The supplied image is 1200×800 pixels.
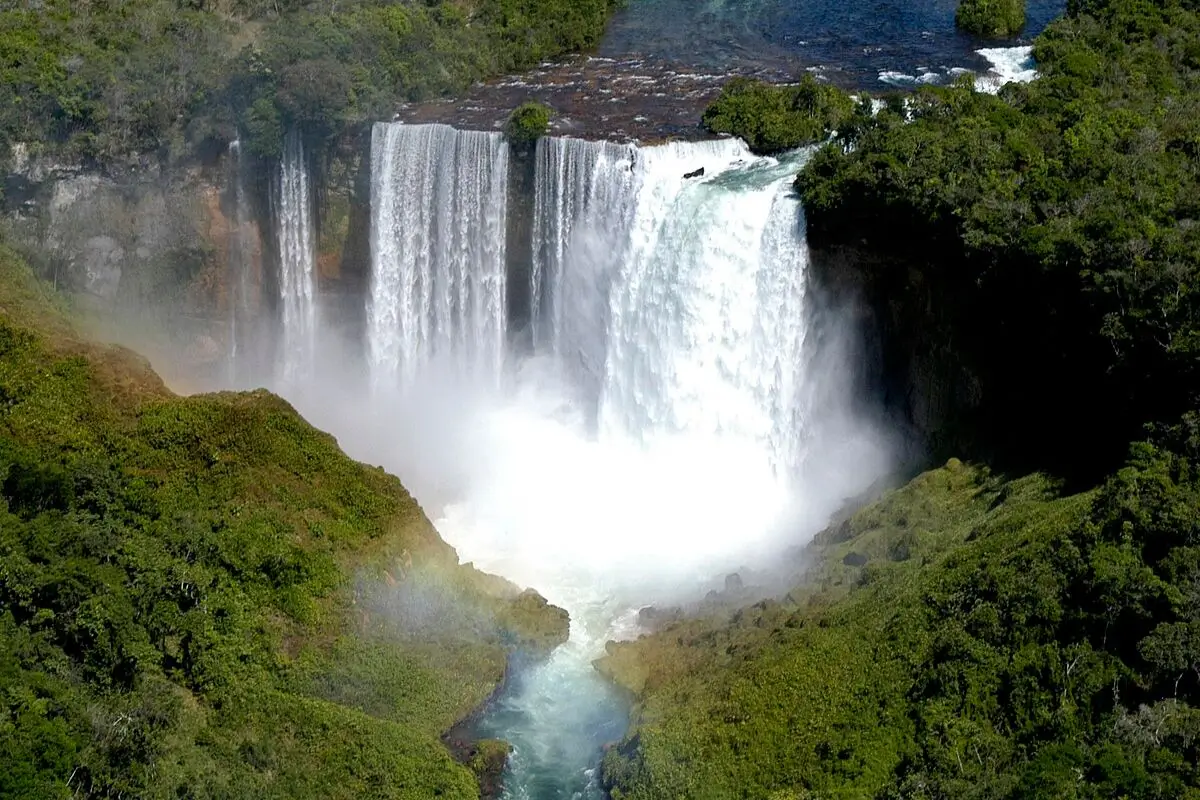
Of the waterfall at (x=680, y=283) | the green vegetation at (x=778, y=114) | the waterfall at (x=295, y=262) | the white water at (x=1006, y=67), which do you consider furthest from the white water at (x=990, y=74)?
the waterfall at (x=295, y=262)

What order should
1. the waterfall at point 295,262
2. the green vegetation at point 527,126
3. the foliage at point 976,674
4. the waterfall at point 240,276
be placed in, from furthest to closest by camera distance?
the waterfall at point 240,276
the waterfall at point 295,262
the green vegetation at point 527,126
the foliage at point 976,674

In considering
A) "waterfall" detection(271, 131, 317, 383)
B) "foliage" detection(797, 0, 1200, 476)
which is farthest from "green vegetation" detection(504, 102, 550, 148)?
"foliage" detection(797, 0, 1200, 476)

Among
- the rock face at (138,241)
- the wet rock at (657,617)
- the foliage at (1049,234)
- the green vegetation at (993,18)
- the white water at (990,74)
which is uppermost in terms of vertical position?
the green vegetation at (993,18)

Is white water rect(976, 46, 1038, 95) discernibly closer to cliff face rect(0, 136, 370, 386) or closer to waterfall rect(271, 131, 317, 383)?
cliff face rect(0, 136, 370, 386)

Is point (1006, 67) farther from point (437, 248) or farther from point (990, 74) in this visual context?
point (437, 248)

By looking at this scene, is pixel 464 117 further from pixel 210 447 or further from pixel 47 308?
pixel 210 447

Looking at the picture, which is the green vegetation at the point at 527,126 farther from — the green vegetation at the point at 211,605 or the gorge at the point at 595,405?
the green vegetation at the point at 211,605

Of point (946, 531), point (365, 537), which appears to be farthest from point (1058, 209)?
point (365, 537)
